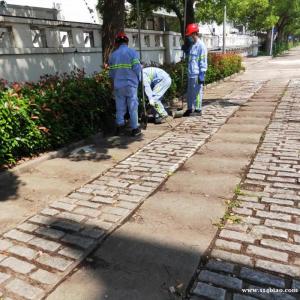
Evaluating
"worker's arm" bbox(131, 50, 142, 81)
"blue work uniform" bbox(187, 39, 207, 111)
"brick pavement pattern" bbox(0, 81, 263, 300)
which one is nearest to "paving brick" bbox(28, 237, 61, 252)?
"brick pavement pattern" bbox(0, 81, 263, 300)

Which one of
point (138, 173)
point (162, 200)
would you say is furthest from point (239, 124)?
point (162, 200)

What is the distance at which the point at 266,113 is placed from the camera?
8297 millimetres

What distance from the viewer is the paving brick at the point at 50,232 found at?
11.2 feet

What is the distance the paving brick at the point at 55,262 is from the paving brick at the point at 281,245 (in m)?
1.68

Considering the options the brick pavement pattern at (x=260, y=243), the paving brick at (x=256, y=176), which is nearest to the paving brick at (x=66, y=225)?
the brick pavement pattern at (x=260, y=243)

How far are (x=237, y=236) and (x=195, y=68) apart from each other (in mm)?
5792

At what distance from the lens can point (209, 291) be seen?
8.50ft

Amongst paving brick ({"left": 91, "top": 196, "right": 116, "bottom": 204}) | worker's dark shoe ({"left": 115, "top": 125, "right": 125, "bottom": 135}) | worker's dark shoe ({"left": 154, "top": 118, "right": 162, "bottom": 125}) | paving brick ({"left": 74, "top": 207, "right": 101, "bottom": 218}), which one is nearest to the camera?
paving brick ({"left": 74, "top": 207, "right": 101, "bottom": 218})

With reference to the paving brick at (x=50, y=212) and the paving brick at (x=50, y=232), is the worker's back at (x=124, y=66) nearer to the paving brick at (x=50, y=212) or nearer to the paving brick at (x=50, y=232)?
the paving brick at (x=50, y=212)

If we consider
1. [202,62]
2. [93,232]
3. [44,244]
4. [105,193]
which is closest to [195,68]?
[202,62]

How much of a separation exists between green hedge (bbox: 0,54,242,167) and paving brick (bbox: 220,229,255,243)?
3213 mm

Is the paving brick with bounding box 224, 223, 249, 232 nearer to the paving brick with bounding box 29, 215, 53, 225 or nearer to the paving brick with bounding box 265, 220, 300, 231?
the paving brick with bounding box 265, 220, 300, 231

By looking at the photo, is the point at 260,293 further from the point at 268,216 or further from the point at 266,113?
the point at 266,113

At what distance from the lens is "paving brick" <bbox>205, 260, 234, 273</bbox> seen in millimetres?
2818
